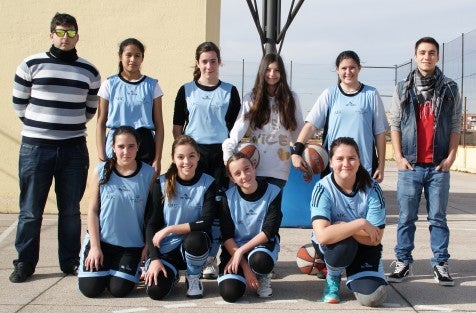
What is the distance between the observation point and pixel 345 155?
14.9 feet

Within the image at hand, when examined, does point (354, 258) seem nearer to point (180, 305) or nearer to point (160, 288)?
point (180, 305)

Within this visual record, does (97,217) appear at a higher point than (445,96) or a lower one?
lower

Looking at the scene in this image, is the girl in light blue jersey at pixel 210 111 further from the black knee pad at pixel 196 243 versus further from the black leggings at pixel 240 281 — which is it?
the black leggings at pixel 240 281

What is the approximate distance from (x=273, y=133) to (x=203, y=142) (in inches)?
22.5

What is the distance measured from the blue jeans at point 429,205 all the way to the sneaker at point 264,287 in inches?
50.7

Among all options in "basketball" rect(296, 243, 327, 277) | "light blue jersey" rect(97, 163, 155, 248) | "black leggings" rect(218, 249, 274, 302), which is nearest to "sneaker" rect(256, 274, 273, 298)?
"black leggings" rect(218, 249, 274, 302)

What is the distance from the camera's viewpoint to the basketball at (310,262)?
5.29 m

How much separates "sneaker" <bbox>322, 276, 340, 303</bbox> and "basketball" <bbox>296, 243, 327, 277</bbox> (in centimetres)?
61

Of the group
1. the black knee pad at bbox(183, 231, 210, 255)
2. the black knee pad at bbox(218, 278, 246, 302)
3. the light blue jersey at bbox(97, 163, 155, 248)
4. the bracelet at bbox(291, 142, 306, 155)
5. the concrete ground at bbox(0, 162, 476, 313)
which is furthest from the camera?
the bracelet at bbox(291, 142, 306, 155)

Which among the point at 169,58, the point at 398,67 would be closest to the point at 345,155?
the point at 169,58

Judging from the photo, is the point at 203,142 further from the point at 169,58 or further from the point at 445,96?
the point at 169,58

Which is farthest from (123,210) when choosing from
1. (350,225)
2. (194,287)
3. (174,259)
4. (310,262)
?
(350,225)

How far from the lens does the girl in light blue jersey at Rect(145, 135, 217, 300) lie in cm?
467

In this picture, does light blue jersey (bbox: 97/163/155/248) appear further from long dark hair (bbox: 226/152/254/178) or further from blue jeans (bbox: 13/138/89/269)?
long dark hair (bbox: 226/152/254/178)
